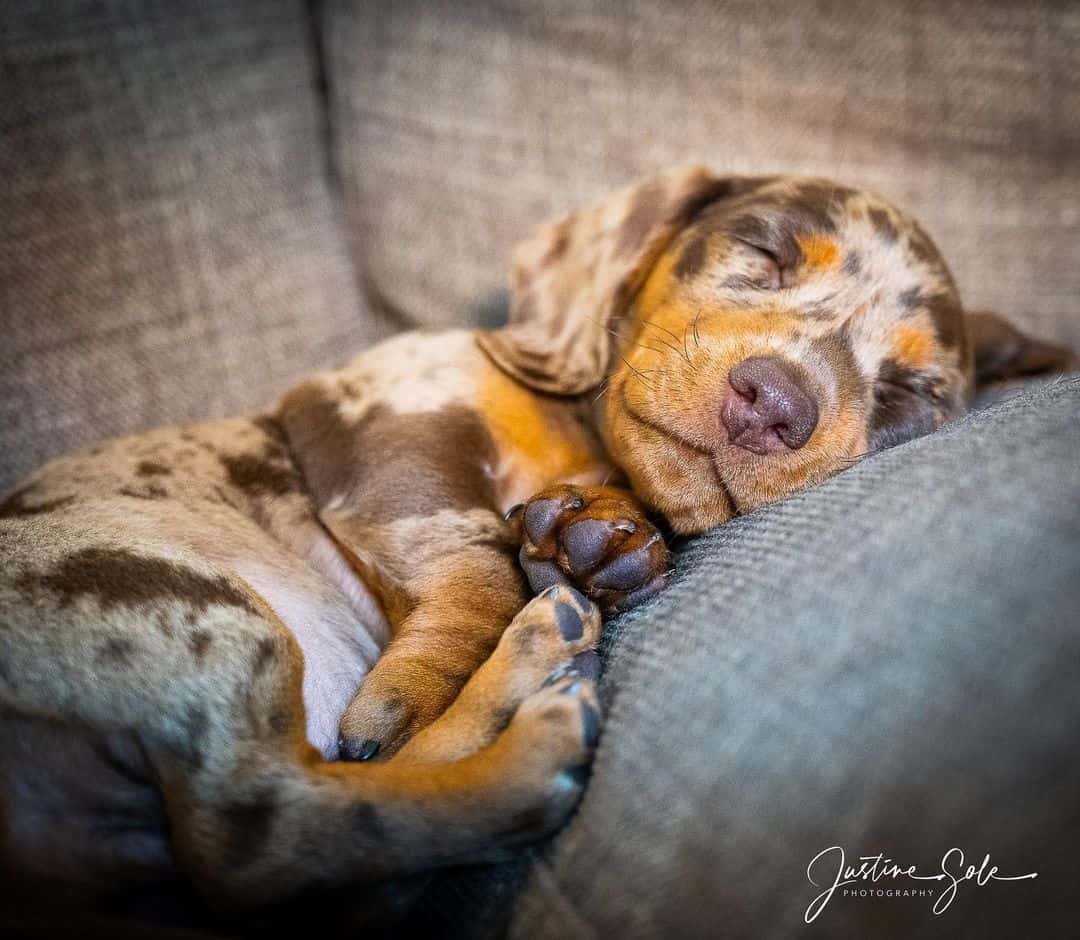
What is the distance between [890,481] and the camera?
170cm

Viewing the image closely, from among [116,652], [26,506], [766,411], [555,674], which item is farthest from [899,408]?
[26,506]

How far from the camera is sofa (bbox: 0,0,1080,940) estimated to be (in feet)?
4.19

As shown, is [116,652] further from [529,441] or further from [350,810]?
[529,441]

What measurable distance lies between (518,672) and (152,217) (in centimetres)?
200

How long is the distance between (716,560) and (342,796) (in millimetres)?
814

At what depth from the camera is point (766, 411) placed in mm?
2043

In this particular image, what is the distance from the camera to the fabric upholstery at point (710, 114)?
2906 mm

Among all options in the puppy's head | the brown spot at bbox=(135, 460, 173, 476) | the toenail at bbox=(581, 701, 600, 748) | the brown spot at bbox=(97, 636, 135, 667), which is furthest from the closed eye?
the brown spot at bbox=(97, 636, 135, 667)

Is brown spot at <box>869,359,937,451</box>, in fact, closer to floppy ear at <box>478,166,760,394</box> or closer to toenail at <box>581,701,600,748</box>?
floppy ear at <box>478,166,760,394</box>

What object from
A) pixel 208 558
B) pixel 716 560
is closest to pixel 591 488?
pixel 716 560

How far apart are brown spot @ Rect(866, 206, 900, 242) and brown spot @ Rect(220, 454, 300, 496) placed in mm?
1640

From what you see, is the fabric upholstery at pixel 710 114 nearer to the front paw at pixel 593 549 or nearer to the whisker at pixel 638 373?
the whisker at pixel 638 373
